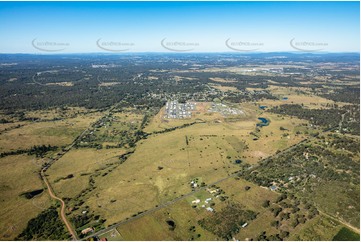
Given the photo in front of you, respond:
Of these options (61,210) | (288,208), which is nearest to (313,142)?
(288,208)

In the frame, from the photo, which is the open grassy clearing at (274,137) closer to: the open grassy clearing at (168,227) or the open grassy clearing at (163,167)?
the open grassy clearing at (163,167)

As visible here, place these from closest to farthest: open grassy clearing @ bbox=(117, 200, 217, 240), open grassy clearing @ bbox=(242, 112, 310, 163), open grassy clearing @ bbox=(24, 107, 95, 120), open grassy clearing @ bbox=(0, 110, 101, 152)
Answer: open grassy clearing @ bbox=(117, 200, 217, 240) < open grassy clearing @ bbox=(242, 112, 310, 163) < open grassy clearing @ bbox=(0, 110, 101, 152) < open grassy clearing @ bbox=(24, 107, 95, 120)

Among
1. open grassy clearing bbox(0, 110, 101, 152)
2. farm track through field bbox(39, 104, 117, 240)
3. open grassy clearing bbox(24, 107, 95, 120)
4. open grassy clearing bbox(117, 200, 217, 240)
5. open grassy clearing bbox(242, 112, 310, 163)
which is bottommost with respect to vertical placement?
open grassy clearing bbox(24, 107, 95, 120)

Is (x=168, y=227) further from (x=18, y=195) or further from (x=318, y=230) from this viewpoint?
(x=18, y=195)

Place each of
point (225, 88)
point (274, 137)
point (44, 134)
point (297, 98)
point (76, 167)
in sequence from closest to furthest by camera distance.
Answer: point (76, 167) < point (274, 137) < point (44, 134) < point (297, 98) < point (225, 88)

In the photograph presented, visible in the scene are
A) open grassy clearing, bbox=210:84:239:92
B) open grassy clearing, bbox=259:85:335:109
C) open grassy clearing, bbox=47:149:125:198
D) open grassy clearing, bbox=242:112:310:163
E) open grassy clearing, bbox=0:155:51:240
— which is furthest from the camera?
open grassy clearing, bbox=210:84:239:92

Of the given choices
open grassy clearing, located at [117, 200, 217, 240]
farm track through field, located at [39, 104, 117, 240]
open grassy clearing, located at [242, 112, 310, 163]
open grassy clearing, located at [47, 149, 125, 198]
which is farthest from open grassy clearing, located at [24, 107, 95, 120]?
open grassy clearing, located at [117, 200, 217, 240]

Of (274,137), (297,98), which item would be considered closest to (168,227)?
(274,137)

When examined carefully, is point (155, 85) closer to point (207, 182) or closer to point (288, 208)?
point (207, 182)

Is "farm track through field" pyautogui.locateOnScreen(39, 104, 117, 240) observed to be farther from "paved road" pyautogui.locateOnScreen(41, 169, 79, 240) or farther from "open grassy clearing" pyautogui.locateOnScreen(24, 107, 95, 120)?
"open grassy clearing" pyautogui.locateOnScreen(24, 107, 95, 120)

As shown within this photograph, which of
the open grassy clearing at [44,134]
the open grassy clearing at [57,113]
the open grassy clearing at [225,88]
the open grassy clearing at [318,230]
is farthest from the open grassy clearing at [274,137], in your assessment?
the open grassy clearing at [57,113]
